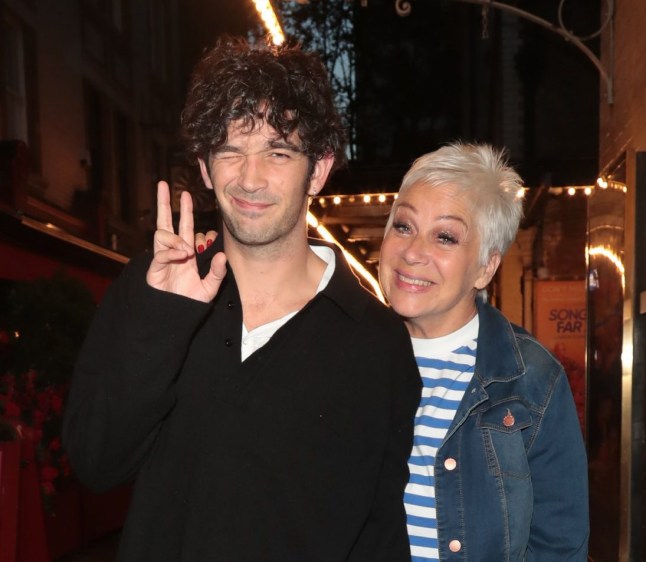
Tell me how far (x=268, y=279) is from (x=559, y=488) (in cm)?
102

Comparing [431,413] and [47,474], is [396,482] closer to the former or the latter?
[431,413]

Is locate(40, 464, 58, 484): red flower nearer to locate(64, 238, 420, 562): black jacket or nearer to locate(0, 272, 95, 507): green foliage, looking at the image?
locate(0, 272, 95, 507): green foliage

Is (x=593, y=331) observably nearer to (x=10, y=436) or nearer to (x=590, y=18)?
(x=10, y=436)

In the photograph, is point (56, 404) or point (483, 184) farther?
point (56, 404)

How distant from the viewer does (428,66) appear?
16.1 metres

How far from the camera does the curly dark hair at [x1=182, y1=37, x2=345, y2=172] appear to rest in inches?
92.4

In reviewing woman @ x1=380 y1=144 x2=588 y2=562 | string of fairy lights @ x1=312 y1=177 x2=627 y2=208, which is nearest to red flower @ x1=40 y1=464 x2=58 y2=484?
woman @ x1=380 y1=144 x2=588 y2=562

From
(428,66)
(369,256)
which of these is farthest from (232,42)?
(428,66)

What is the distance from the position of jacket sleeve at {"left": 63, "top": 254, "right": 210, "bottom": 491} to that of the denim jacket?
933 mm

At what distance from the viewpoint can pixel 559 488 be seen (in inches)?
101

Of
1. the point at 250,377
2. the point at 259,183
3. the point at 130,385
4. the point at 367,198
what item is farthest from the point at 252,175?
the point at 367,198

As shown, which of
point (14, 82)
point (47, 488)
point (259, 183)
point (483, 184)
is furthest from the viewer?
point (14, 82)

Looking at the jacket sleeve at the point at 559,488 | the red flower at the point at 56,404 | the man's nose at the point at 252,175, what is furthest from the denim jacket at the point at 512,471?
the red flower at the point at 56,404

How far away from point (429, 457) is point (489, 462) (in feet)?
0.57
